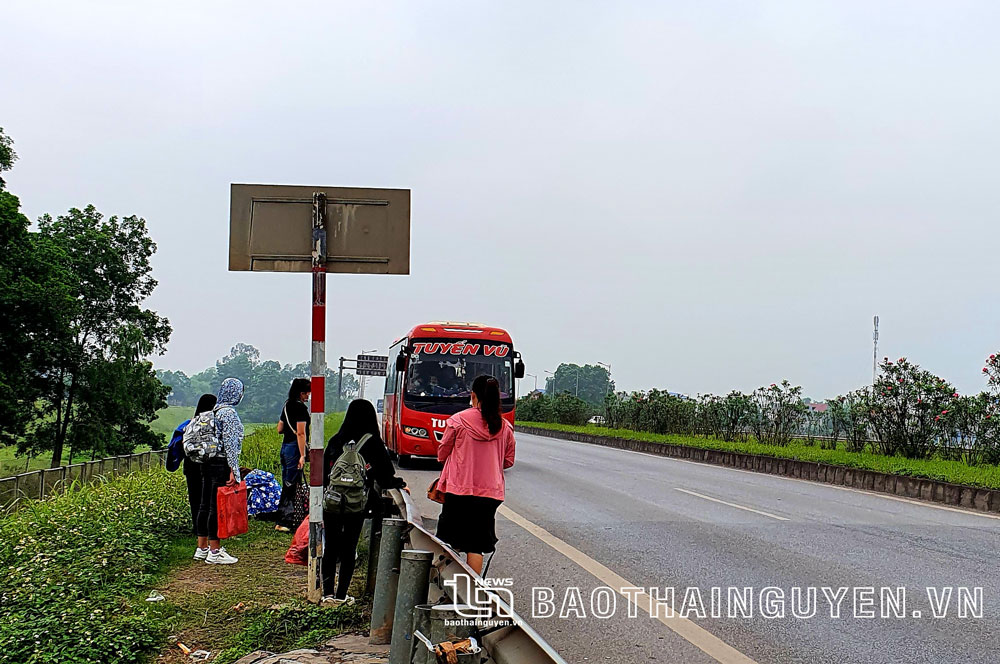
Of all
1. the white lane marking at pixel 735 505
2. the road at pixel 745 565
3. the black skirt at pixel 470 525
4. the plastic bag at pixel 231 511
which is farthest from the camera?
the white lane marking at pixel 735 505

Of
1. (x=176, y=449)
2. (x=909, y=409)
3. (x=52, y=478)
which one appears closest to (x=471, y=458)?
(x=176, y=449)

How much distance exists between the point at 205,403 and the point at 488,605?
5.52 m

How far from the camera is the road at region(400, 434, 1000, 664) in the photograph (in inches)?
236

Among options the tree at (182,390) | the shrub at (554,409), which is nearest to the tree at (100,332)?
the shrub at (554,409)

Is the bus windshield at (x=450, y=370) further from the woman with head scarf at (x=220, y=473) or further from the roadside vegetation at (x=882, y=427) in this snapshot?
the woman with head scarf at (x=220, y=473)

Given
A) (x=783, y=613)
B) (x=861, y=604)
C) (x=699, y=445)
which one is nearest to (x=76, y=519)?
(x=783, y=613)

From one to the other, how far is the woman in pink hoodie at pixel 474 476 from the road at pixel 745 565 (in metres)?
0.75

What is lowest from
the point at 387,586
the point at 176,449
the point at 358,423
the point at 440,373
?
the point at 387,586

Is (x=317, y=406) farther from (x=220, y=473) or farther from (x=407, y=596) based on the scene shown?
(x=407, y=596)

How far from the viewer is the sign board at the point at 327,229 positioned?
6.54 metres

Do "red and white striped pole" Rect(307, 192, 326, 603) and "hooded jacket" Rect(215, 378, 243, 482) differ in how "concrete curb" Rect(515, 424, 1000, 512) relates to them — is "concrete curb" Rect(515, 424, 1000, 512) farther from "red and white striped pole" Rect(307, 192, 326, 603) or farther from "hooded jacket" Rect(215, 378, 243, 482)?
"red and white striped pole" Rect(307, 192, 326, 603)

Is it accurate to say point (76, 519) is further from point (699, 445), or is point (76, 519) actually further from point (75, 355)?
point (75, 355)

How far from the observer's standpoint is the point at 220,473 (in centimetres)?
822

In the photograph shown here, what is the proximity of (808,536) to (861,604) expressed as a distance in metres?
3.59
